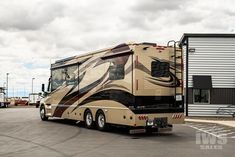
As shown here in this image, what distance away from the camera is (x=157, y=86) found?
16844mm

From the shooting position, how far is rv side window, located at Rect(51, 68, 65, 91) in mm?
23766

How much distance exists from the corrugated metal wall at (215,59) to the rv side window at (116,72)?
46.0 feet

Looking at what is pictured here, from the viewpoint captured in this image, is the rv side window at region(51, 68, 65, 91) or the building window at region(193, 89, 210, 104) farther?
the building window at region(193, 89, 210, 104)

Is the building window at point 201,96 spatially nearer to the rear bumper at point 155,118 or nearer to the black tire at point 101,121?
the black tire at point 101,121

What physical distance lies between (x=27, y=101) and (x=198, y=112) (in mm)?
52961

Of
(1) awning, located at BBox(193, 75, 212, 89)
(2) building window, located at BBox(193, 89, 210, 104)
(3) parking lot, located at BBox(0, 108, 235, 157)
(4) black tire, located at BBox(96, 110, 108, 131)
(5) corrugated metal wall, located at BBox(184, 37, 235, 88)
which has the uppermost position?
(5) corrugated metal wall, located at BBox(184, 37, 235, 88)

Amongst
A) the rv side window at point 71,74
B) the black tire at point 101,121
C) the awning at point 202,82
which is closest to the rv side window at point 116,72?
the black tire at point 101,121

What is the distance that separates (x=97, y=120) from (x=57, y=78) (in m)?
6.17

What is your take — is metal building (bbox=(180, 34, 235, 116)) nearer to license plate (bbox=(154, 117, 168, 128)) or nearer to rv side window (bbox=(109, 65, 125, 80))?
rv side window (bbox=(109, 65, 125, 80))

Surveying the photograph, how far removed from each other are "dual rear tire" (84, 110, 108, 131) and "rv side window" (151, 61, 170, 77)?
3095 millimetres

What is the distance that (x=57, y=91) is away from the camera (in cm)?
2419

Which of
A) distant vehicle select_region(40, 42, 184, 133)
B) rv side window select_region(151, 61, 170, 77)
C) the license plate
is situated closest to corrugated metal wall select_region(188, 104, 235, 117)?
distant vehicle select_region(40, 42, 184, 133)

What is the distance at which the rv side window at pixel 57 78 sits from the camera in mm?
23766

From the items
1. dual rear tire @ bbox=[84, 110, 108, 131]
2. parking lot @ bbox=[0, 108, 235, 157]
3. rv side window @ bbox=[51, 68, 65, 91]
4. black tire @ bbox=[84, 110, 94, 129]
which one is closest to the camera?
parking lot @ bbox=[0, 108, 235, 157]
